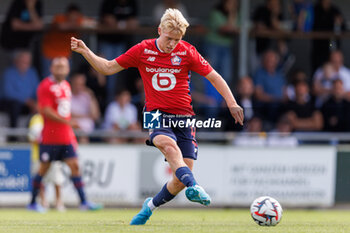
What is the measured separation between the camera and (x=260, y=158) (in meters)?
13.6

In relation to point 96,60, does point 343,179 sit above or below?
below

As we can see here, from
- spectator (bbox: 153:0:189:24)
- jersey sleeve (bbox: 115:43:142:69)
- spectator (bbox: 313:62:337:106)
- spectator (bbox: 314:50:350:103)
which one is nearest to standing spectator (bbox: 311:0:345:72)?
spectator (bbox: 314:50:350:103)

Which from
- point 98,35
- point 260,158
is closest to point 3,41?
point 98,35

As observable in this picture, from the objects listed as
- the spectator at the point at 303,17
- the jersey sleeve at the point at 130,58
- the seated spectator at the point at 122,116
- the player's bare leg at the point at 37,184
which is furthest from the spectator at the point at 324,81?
the jersey sleeve at the point at 130,58

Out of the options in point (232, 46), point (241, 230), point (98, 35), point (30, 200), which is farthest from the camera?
point (232, 46)

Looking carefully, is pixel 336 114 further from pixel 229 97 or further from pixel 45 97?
pixel 229 97

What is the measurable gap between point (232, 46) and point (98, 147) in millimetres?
4460

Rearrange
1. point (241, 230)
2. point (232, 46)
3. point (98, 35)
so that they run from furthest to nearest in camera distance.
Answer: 1. point (232, 46)
2. point (98, 35)
3. point (241, 230)

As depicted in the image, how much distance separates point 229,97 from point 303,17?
839 cm

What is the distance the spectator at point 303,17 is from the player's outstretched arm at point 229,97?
812cm

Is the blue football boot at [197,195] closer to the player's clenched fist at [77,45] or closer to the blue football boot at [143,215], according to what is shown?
the blue football boot at [143,215]

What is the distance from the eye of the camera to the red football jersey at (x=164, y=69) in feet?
24.9

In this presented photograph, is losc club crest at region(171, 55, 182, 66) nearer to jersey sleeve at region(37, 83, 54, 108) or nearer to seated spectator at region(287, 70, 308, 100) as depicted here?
jersey sleeve at region(37, 83, 54, 108)

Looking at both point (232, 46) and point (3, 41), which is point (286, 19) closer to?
point (232, 46)
